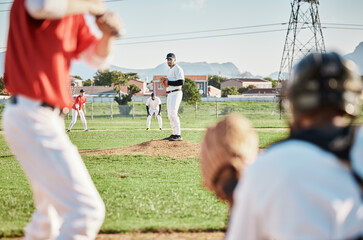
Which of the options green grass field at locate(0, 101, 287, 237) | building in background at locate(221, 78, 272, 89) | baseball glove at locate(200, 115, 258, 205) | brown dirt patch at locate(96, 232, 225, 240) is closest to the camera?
baseball glove at locate(200, 115, 258, 205)

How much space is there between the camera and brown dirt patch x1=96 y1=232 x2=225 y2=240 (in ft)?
14.2

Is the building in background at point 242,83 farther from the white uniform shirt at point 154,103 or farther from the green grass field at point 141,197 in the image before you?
the green grass field at point 141,197

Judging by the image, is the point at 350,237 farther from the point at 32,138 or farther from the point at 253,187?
the point at 32,138

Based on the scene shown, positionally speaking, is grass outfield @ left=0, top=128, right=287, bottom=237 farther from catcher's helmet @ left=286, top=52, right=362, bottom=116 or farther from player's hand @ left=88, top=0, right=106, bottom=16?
catcher's helmet @ left=286, top=52, right=362, bottom=116

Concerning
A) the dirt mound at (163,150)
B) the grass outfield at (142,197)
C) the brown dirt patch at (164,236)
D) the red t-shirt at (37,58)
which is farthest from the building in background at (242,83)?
the red t-shirt at (37,58)

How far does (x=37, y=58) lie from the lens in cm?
269

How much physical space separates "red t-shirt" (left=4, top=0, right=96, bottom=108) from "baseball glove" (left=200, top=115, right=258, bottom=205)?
1237 millimetres

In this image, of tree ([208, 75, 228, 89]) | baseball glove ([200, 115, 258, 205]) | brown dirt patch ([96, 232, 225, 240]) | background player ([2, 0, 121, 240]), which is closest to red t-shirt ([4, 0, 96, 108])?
background player ([2, 0, 121, 240])

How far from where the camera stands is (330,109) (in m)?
1.56

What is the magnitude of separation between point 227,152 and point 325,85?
616 millimetres

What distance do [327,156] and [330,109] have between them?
22 centimetres

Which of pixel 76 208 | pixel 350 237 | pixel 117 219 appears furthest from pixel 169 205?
pixel 350 237

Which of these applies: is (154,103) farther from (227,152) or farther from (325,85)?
(325,85)

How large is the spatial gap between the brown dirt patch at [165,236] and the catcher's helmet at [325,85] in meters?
3.05
